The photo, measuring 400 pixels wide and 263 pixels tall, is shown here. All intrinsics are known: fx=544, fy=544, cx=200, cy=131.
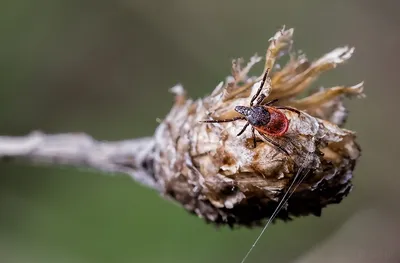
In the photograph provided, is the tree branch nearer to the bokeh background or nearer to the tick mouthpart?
the tick mouthpart

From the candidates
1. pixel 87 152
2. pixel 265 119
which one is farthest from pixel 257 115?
pixel 87 152

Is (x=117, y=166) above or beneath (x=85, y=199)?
beneath

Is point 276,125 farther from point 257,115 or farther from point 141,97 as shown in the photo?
point 141,97

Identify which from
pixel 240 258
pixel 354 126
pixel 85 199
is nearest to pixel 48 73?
pixel 85 199

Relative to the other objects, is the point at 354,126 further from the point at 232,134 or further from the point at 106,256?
the point at 232,134

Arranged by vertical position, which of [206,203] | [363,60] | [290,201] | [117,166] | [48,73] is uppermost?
[48,73]

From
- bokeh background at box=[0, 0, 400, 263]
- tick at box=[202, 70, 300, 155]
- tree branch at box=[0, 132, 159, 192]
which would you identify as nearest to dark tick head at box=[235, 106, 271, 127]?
tick at box=[202, 70, 300, 155]
